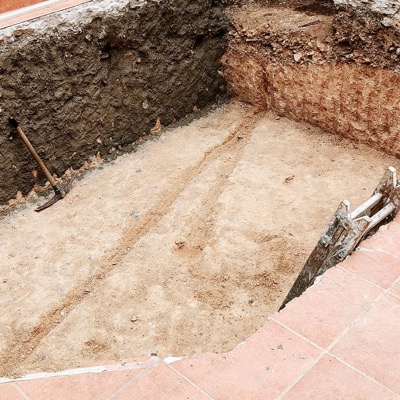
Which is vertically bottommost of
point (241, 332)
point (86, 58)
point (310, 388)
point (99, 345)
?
point (241, 332)

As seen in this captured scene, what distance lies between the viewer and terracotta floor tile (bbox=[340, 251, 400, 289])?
6.81 ft

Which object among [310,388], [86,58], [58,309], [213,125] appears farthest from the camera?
[213,125]

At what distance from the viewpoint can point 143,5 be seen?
4824 mm

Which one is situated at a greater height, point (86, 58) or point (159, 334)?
point (86, 58)

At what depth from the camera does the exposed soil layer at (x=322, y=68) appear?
4.50 metres

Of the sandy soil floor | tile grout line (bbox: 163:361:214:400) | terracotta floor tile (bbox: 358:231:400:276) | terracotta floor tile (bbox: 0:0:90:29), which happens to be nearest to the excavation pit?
the sandy soil floor

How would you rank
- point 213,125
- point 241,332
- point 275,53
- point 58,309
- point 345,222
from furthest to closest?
point 213,125 → point 275,53 → point 58,309 → point 241,332 → point 345,222

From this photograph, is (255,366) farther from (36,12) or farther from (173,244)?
(36,12)

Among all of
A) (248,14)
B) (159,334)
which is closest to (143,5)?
(248,14)

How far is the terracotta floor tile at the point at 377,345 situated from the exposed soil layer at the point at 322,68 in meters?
3.10

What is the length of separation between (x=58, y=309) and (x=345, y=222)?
222cm

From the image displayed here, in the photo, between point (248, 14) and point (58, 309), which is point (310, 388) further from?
point (248, 14)

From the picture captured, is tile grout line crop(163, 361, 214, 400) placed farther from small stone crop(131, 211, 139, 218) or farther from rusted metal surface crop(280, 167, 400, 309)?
small stone crop(131, 211, 139, 218)

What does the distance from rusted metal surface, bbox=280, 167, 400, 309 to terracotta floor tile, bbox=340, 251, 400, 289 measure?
47 millimetres
